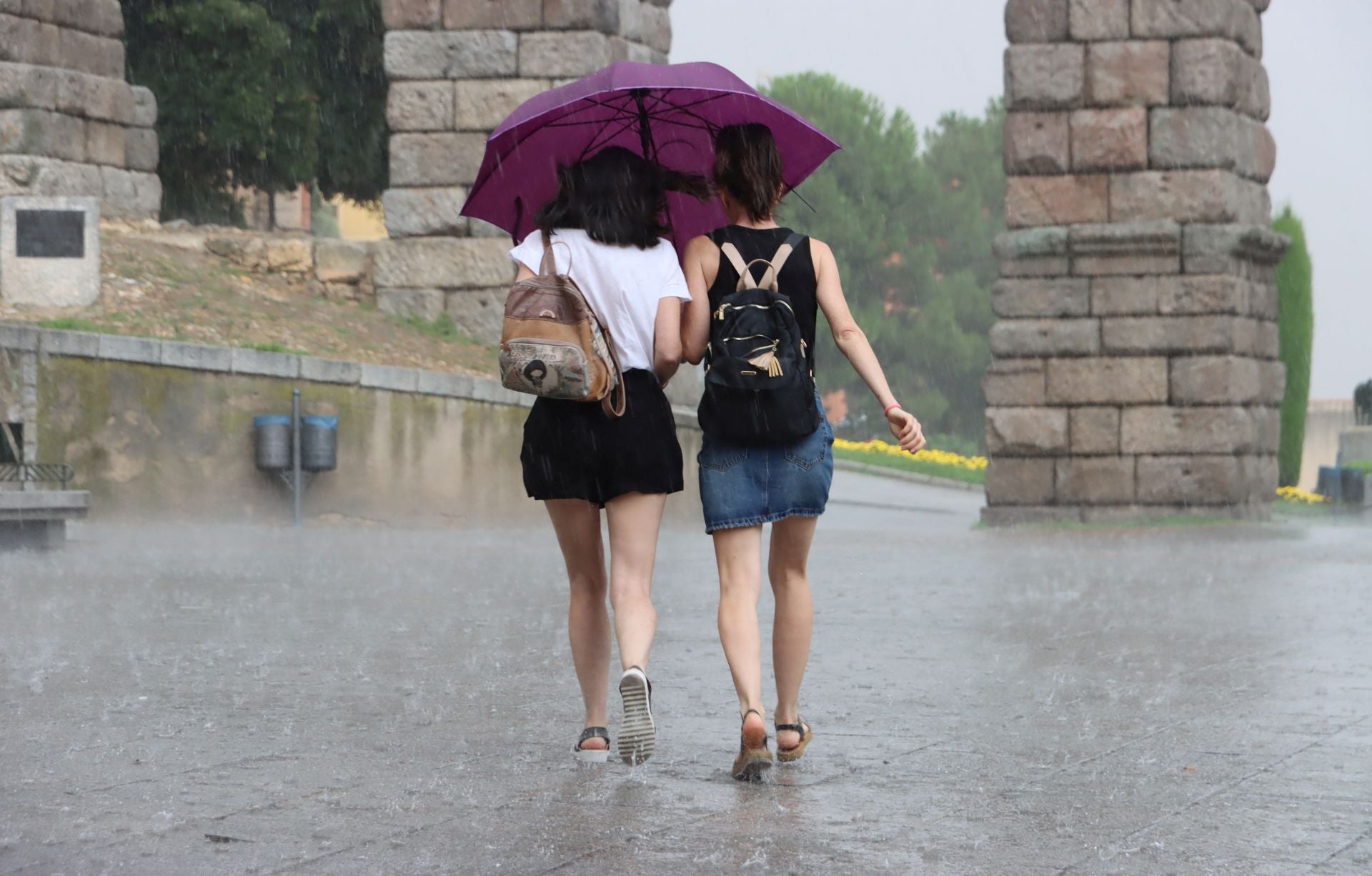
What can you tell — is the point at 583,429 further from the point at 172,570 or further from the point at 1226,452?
the point at 1226,452

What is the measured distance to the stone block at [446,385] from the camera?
1538cm

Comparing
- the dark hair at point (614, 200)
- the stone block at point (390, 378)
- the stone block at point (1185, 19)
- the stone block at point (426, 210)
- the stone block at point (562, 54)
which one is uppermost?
the stone block at point (1185, 19)

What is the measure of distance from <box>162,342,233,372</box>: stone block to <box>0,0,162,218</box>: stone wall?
13.0 ft

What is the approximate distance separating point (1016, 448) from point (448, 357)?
516cm

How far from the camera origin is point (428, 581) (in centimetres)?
1040

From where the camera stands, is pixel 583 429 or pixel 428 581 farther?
pixel 428 581

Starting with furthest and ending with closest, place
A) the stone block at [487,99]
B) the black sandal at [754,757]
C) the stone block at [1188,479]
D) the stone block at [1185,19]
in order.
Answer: the stone block at [487,99]
the stone block at [1188,479]
the stone block at [1185,19]
the black sandal at [754,757]

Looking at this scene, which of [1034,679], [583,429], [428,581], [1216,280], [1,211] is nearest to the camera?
[583,429]

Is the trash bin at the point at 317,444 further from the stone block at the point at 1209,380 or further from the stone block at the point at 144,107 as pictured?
the stone block at the point at 1209,380

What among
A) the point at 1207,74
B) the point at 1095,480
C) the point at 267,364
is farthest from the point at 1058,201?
the point at 267,364

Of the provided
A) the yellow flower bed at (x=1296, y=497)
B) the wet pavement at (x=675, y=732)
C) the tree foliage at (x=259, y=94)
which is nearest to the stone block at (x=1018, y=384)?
the wet pavement at (x=675, y=732)

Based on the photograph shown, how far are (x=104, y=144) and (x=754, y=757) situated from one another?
15460 mm

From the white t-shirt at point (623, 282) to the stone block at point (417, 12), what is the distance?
12.9 meters

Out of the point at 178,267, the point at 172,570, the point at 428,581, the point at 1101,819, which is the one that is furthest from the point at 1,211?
the point at 1101,819
